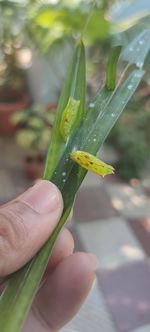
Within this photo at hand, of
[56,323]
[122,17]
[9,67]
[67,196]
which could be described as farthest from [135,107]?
[67,196]

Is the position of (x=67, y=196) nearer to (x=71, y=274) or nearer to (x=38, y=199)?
(x=38, y=199)

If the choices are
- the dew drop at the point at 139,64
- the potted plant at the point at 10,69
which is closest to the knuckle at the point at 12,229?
the dew drop at the point at 139,64

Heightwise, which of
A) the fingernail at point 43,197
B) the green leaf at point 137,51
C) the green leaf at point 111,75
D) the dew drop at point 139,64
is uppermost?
the green leaf at point 137,51

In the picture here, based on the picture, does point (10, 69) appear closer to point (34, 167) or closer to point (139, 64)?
point (34, 167)

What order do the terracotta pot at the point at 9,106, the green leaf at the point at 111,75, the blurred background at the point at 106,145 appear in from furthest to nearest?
the terracotta pot at the point at 9,106, the blurred background at the point at 106,145, the green leaf at the point at 111,75

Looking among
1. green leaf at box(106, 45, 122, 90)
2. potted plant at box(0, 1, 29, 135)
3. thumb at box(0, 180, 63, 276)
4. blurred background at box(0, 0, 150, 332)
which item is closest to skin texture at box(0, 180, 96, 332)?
thumb at box(0, 180, 63, 276)

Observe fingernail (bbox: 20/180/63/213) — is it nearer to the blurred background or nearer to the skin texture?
the skin texture

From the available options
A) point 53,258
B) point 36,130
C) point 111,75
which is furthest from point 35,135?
point 111,75

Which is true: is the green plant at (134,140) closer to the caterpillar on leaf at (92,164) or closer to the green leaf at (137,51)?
the green leaf at (137,51)
